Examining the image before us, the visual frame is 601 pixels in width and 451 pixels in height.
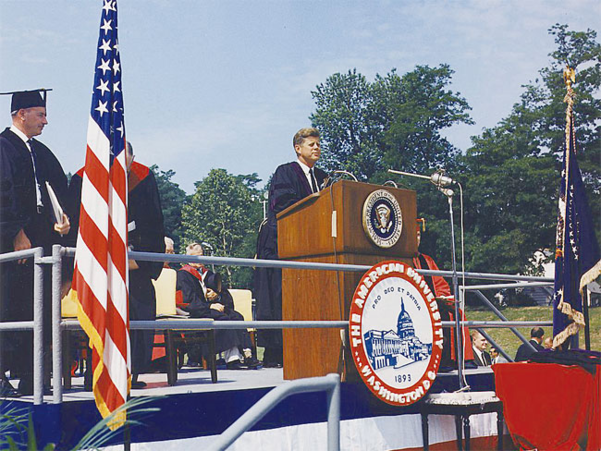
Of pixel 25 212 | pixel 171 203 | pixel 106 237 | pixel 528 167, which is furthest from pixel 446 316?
pixel 171 203

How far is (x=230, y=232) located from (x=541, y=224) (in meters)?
33.1

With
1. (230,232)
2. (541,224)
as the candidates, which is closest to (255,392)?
(541,224)

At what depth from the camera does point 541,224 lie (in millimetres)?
45656

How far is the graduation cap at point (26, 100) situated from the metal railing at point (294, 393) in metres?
3.58

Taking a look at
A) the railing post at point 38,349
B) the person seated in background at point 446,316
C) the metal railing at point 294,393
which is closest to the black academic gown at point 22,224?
the railing post at point 38,349

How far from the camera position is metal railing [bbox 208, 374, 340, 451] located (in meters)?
2.75

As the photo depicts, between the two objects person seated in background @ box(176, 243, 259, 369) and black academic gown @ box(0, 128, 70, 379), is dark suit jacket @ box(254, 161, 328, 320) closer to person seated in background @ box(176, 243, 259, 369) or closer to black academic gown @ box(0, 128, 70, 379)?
person seated in background @ box(176, 243, 259, 369)

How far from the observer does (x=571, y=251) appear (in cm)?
775

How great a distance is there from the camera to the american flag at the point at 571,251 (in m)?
7.56

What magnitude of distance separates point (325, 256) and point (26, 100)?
244cm

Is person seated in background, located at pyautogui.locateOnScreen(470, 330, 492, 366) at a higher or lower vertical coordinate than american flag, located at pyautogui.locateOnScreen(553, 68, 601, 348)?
lower

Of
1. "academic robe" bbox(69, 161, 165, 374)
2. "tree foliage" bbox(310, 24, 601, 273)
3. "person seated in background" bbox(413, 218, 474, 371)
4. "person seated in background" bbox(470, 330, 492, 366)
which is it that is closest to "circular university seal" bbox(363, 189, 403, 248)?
"person seated in background" bbox(413, 218, 474, 371)

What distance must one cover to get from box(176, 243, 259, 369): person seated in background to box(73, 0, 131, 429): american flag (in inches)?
153

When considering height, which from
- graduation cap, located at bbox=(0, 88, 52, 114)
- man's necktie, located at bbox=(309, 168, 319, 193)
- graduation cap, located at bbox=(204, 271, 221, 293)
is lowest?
graduation cap, located at bbox=(204, 271, 221, 293)
